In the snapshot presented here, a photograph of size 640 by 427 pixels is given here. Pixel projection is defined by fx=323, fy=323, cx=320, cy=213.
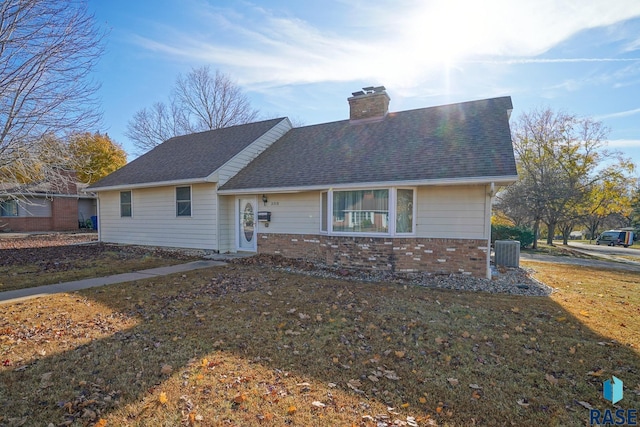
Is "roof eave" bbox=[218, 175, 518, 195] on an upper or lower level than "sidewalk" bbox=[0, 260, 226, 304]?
upper

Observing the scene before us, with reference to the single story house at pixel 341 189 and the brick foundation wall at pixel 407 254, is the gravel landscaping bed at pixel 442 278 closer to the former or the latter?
the brick foundation wall at pixel 407 254

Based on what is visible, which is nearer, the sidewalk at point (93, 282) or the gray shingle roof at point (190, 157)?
the sidewalk at point (93, 282)

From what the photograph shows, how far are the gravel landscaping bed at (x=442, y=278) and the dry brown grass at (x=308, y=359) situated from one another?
99 centimetres

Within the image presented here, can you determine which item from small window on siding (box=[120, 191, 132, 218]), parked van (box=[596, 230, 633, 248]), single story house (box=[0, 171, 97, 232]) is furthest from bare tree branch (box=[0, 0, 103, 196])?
parked van (box=[596, 230, 633, 248])

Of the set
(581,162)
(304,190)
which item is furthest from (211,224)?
(581,162)

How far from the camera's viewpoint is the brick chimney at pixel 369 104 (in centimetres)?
1276

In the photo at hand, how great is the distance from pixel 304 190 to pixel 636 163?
89.0 ft

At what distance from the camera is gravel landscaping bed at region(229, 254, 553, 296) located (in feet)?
24.2

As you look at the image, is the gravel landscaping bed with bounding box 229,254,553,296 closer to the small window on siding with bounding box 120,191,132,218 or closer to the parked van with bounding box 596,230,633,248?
the small window on siding with bounding box 120,191,132,218

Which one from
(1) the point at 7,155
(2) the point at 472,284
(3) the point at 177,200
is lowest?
(2) the point at 472,284

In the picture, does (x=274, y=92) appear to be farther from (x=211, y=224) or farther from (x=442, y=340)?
(x=442, y=340)

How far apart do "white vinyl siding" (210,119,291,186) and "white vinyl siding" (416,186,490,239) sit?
268 inches

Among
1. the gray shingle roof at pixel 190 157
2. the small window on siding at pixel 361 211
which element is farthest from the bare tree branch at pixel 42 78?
the small window on siding at pixel 361 211

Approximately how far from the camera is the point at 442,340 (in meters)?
4.27
